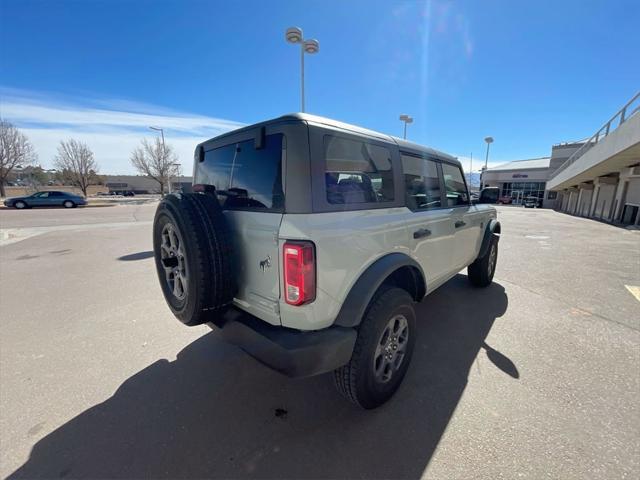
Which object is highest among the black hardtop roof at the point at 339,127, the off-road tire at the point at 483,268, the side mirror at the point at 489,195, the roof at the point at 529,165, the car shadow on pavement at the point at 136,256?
the roof at the point at 529,165

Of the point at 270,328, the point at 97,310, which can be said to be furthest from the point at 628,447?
the point at 97,310

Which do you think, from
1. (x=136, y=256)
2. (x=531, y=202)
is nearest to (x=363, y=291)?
(x=136, y=256)

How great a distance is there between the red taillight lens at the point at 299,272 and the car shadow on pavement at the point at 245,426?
101cm

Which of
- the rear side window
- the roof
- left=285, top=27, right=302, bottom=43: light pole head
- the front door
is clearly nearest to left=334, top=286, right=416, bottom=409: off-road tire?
the rear side window

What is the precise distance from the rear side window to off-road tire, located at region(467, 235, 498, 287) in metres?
3.89

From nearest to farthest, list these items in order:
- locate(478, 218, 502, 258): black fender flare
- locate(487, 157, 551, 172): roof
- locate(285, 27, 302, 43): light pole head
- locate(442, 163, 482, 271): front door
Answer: locate(442, 163, 482, 271): front door < locate(478, 218, 502, 258): black fender flare < locate(285, 27, 302, 43): light pole head < locate(487, 157, 551, 172): roof

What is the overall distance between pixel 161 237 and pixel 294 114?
59.8 inches

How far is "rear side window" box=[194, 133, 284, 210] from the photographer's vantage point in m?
1.83

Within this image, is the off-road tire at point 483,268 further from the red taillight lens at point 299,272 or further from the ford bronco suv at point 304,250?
the red taillight lens at point 299,272

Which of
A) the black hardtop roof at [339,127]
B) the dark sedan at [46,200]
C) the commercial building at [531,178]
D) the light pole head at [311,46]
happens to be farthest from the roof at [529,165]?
the dark sedan at [46,200]

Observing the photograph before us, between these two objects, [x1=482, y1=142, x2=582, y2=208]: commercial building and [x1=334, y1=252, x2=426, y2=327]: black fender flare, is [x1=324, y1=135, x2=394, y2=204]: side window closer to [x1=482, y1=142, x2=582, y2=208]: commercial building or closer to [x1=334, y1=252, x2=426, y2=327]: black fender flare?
[x1=334, y1=252, x2=426, y2=327]: black fender flare

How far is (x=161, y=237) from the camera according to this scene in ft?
7.73

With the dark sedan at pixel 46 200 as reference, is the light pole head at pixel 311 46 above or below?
above

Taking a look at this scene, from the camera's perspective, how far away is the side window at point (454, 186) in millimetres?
3330
